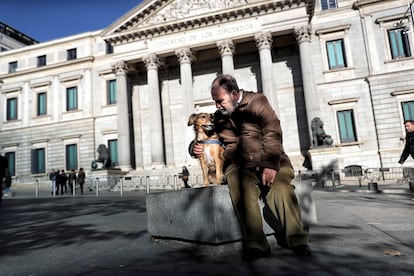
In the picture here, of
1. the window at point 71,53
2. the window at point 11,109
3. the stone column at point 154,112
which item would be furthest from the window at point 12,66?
the stone column at point 154,112

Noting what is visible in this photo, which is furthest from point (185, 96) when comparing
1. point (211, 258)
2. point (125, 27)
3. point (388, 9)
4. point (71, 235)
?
point (211, 258)

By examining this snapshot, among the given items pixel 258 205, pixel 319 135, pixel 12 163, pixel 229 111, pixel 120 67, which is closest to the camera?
pixel 258 205

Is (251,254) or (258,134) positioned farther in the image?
(258,134)

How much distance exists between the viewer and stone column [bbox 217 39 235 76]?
23156 mm

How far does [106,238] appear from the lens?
14.0 ft

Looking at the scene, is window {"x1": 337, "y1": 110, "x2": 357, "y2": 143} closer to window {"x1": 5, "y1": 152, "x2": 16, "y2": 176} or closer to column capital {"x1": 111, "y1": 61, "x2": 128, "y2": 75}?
column capital {"x1": 111, "y1": 61, "x2": 128, "y2": 75}

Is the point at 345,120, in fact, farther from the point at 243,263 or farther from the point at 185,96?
the point at 243,263

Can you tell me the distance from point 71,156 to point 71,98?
18.8 feet

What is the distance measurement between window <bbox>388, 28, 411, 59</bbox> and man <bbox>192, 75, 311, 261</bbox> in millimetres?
24549

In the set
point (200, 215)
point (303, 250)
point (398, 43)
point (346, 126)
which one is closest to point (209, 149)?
point (200, 215)

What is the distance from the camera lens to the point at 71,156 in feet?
98.0

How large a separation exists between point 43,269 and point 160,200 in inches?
53.6

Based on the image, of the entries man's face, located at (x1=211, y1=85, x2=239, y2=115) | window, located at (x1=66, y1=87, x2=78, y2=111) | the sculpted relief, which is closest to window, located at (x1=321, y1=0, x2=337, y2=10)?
the sculpted relief

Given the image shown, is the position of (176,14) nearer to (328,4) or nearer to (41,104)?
(328,4)
